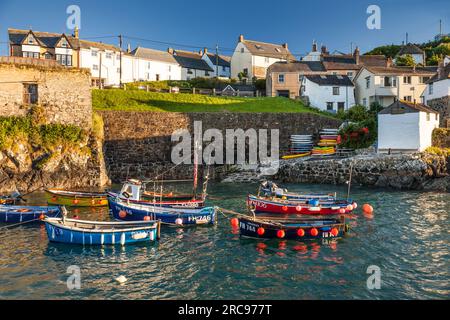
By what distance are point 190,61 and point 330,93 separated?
127 ft

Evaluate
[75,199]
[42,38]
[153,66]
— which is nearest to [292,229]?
[75,199]

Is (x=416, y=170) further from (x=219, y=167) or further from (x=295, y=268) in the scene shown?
(x=295, y=268)

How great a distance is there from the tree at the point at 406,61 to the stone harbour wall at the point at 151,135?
113 ft

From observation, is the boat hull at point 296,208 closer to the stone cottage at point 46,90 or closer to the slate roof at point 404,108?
the slate roof at point 404,108

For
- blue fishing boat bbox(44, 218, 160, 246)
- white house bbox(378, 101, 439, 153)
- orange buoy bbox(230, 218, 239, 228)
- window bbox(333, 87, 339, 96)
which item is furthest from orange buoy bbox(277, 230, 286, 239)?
window bbox(333, 87, 339, 96)

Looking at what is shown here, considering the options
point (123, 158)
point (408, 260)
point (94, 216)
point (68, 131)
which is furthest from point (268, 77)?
point (408, 260)

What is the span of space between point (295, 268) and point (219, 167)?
28.8 meters

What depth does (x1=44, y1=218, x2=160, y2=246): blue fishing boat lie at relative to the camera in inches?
772

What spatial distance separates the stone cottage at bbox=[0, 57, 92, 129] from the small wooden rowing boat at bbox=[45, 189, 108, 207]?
42.8 feet

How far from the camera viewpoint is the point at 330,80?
57719mm

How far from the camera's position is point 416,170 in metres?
36.5

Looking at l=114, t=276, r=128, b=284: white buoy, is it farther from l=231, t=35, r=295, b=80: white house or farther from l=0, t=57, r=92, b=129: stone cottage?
l=231, t=35, r=295, b=80: white house

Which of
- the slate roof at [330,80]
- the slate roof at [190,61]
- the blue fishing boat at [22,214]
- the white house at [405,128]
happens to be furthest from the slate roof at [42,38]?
the white house at [405,128]

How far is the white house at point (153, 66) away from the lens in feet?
251
